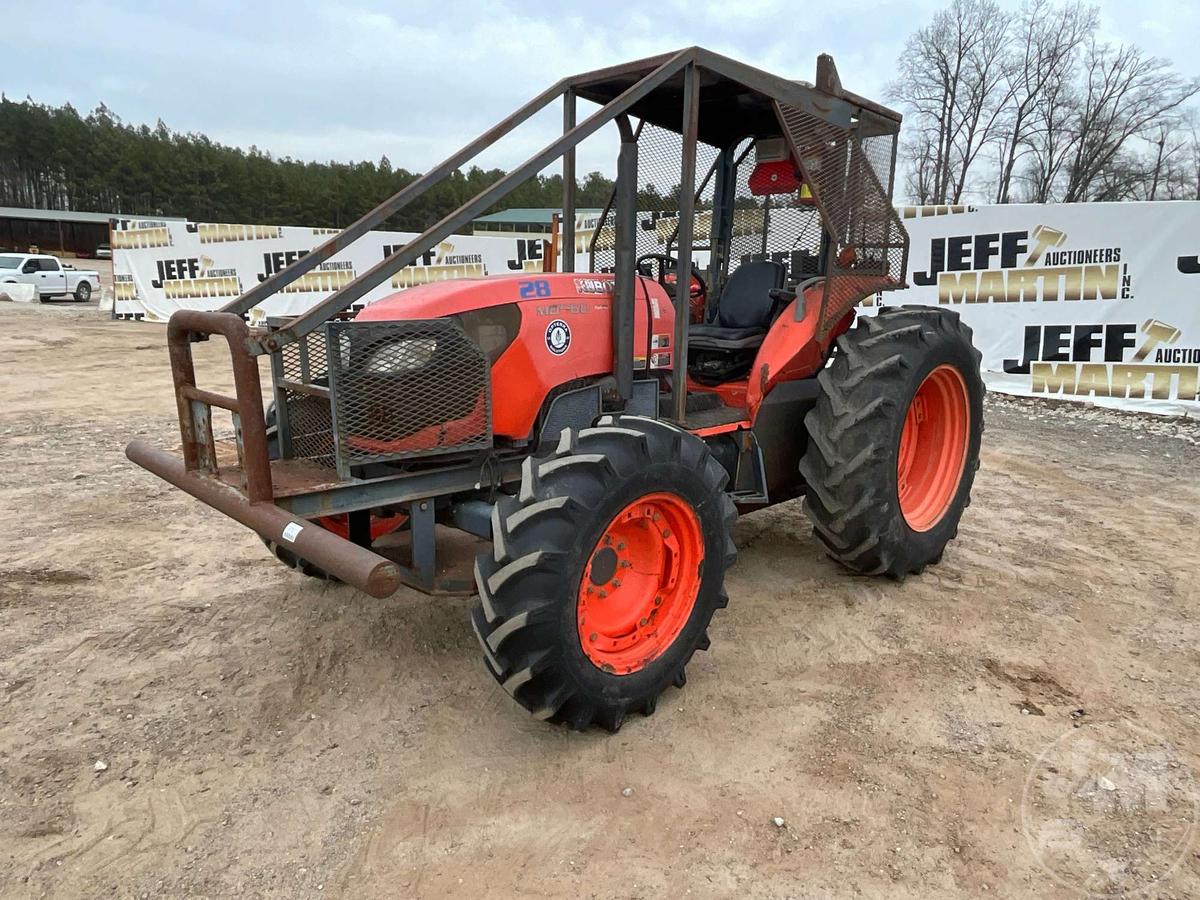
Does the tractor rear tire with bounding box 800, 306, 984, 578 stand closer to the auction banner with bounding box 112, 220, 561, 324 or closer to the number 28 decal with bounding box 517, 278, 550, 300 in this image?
the number 28 decal with bounding box 517, 278, 550, 300

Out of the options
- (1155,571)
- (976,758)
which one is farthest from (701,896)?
(1155,571)

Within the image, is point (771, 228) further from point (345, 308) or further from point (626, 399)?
point (345, 308)

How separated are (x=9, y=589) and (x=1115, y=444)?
8688mm

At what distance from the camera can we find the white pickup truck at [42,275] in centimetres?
2367

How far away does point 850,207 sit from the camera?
4.18 m

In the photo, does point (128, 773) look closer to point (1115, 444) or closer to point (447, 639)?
point (447, 639)

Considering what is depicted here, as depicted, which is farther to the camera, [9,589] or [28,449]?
[28,449]

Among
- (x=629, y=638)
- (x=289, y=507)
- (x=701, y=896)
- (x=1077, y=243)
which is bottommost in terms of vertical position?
(x=701, y=896)

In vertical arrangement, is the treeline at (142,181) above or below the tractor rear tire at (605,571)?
above

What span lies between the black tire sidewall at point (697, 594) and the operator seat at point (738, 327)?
1.43 meters

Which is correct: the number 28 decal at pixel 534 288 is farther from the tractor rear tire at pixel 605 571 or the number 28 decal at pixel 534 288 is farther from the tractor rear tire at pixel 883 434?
the tractor rear tire at pixel 883 434

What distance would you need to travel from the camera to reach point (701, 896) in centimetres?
221

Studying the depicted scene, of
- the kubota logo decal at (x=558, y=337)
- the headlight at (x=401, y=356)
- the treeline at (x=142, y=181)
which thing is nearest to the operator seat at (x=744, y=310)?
the kubota logo decal at (x=558, y=337)

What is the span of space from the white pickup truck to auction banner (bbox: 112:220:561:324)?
6.98 metres
